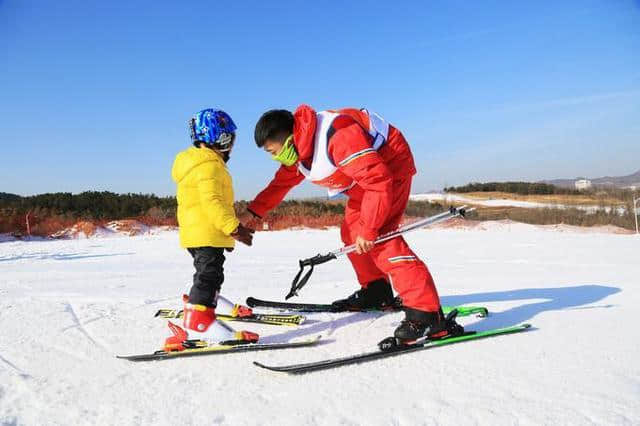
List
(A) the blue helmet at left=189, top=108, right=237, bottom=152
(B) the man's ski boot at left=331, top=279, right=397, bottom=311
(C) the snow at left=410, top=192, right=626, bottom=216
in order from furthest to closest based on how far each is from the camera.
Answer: (C) the snow at left=410, top=192, right=626, bottom=216, (B) the man's ski boot at left=331, top=279, right=397, bottom=311, (A) the blue helmet at left=189, top=108, right=237, bottom=152

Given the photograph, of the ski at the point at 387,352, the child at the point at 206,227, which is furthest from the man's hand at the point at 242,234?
the ski at the point at 387,352

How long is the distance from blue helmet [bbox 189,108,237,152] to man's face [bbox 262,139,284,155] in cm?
32

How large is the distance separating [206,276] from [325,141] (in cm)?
121

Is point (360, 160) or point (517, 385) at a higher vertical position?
point (360, 160)

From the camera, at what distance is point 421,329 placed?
9.51 feet

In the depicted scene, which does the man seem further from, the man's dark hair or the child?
the child

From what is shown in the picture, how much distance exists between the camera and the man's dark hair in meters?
3.06

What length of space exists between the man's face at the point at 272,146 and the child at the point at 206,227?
0.34 m

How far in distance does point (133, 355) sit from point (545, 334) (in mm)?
2755

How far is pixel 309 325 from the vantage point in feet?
11.9

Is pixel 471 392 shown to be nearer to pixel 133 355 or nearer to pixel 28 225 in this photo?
pixel 133 355

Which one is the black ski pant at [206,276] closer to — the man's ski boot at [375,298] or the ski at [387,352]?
the ski at [387,352]

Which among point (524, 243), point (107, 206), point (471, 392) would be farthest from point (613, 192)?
point (107, 206)

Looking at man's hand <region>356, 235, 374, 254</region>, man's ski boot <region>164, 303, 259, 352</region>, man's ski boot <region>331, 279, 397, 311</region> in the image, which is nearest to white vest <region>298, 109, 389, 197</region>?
man's hand <region>356, 235, 374, 254</region>
